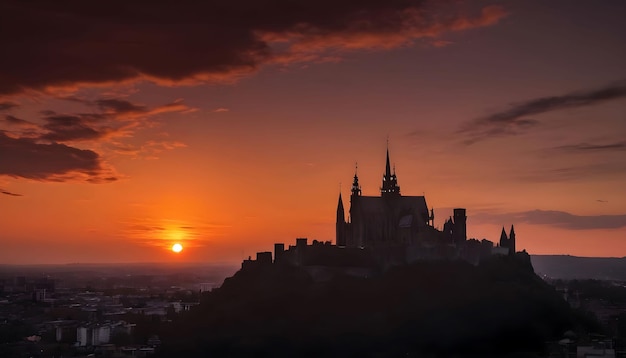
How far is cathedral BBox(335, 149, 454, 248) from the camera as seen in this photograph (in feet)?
282

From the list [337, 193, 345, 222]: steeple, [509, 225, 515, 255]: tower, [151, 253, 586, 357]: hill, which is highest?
[337, 193, 345, 222]: steeple

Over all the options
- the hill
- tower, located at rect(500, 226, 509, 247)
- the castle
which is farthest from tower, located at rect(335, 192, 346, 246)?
tower, located at rect(500, 226, 509, 247)

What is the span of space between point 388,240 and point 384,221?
1.78 m

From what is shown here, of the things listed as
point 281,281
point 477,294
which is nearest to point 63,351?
point 281,281

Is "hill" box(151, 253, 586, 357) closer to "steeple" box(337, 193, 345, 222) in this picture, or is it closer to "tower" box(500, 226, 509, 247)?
"tower" box(500, 226, 509, 247)

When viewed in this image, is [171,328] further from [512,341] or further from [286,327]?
[512,341]

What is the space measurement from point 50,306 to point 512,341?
119148 millimetres

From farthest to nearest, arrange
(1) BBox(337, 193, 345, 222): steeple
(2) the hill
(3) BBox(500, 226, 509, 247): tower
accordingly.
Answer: (1) BBox(337, 193, 345, 222): steeple, (3) BBox(500, 226, 509, 247): tower, (2) the hill

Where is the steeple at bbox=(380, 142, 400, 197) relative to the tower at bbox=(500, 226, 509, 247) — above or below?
above

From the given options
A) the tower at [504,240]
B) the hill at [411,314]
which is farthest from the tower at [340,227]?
the tower at [504,240]

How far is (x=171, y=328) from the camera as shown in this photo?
104m

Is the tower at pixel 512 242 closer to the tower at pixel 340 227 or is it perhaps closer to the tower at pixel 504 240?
the tower at pixel 504 240

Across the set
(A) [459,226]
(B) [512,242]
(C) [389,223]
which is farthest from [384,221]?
(B) [512,242]

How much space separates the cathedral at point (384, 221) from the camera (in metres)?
86.0
